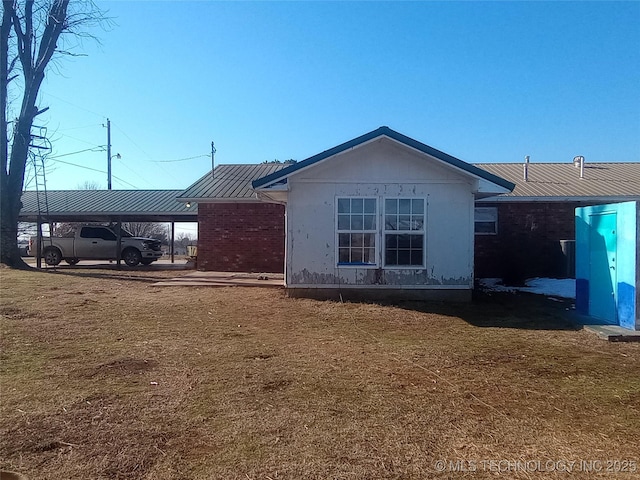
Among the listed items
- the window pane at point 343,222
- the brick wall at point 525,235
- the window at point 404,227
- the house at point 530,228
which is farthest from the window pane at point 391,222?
the brick wall at point 525,235

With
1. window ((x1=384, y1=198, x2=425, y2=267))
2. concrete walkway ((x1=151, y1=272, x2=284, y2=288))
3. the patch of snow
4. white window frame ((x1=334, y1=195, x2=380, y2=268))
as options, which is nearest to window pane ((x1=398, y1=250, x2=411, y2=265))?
window ((x1=384, y1=198, x2=425, y2=267))

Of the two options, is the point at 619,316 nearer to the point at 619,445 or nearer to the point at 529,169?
the point at 619,445

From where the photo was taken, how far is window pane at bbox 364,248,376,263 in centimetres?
1074

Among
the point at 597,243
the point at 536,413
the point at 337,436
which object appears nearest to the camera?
the point at 337,436

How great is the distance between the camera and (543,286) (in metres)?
13.7

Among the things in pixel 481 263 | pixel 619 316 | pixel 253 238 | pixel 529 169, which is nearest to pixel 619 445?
pixel 619 316

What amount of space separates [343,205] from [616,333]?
5903 millimetres

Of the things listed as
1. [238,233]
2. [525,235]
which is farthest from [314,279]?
[525,235]

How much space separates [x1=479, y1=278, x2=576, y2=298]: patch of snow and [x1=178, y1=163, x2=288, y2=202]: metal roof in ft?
26.5

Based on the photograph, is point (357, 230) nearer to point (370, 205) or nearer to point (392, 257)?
point (370, 205)

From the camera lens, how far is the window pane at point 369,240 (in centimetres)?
1070

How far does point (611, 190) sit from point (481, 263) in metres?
5.46

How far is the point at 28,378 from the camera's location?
5078 millimetres

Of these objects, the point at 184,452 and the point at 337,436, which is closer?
the point at 184,452
